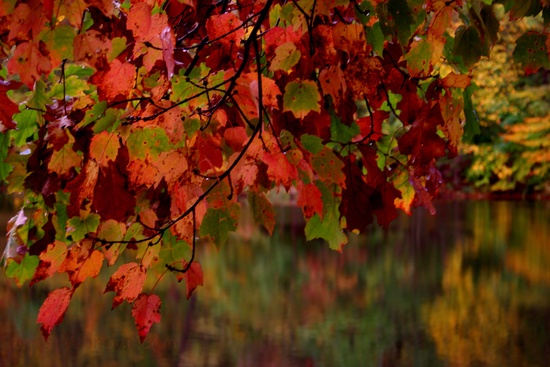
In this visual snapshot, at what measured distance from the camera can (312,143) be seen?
159 centimetres

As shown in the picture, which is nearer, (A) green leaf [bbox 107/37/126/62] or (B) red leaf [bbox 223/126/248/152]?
(A) green leaf [bbox 107/37/126/62]

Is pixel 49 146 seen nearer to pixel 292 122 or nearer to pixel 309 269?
pixel 292 122

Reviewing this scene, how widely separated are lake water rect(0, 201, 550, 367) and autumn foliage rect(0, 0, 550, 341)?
18.1 ft

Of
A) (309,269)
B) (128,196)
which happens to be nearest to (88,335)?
(309,269)

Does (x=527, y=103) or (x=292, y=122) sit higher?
(x=527, y=103)

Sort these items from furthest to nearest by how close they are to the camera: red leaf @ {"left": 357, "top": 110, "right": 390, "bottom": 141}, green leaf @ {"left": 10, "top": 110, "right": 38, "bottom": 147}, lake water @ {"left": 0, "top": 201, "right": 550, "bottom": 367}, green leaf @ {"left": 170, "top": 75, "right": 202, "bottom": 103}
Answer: lake water @ {"left": 0, "top": 201, "right": 550, "bottom": 367} → green leaf @ {"left": 10, "top": 110, "right": 38, "bottom": 147} → red leaf @ {"left": 357, "top": 110, "right": 390, "bottom": 141} → green leaf @ {"left": 170, "top": 75, "right": 202, "bottom": 103}

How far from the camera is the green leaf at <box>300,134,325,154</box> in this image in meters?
1.58

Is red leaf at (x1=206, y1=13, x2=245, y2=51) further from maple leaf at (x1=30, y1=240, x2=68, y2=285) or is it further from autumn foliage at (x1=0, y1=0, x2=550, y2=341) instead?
maple leaf at (x1=30, y1=240, x2=68, y2=285)

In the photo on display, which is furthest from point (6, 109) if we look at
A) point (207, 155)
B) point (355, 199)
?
point (355, 199)

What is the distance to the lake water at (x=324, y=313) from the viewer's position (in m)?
7.51

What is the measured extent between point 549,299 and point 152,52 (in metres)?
8.98

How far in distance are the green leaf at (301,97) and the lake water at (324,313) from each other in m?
5.76

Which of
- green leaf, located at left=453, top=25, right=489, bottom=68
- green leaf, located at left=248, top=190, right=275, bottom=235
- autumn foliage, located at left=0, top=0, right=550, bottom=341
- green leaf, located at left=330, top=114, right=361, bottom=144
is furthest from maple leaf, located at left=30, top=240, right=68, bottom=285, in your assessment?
green leaf, located at left=453, top=25, right=489, bottom=68

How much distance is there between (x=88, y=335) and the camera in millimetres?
8195
